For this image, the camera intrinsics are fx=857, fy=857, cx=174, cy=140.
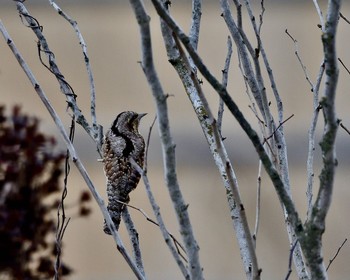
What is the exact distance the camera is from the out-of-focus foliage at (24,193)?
6594 millimetres

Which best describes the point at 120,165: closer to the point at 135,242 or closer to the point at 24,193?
the point at 135,242

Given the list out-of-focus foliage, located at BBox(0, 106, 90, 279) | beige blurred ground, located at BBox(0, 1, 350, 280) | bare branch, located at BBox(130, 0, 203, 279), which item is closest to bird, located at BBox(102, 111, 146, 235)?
out-of-focus foliage, located at BBox(0, 106, 90, 279)

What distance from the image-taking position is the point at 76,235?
889cm

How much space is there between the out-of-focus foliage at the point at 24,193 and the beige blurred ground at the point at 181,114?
1997 millimetres

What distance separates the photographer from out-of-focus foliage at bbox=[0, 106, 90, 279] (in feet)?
21.6

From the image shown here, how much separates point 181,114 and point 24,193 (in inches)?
104

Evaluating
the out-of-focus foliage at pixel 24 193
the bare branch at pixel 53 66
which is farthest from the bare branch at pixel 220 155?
the out-of-focus foliage at pixel 24 193

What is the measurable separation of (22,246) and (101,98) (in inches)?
102

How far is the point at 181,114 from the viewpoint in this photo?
895cm

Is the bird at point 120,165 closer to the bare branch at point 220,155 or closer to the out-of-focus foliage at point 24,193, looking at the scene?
the bare branch at point 220,155

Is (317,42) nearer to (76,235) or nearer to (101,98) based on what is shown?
(101,98)

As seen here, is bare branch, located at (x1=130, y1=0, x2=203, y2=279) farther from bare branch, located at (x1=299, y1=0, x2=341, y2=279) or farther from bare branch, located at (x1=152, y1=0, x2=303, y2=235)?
bare branch, located at (x1=299, y1=0, x2=341, y2=279)

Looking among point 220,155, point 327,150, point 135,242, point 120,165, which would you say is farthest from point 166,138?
point 120,165

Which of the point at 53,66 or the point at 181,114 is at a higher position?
the point at 181,114
